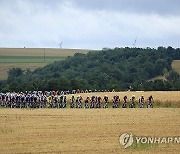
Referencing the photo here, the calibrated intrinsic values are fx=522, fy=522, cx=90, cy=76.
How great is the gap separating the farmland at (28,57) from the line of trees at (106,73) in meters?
5.84

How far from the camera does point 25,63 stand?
14212 centimetres

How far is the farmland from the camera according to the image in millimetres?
137000

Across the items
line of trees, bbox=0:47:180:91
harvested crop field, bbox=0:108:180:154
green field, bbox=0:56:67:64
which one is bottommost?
harvested crop field, bbox=0:108:180:154

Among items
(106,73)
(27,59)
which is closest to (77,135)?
(106,73)

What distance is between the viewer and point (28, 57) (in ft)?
508

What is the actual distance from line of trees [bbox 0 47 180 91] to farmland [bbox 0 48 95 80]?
230 inches

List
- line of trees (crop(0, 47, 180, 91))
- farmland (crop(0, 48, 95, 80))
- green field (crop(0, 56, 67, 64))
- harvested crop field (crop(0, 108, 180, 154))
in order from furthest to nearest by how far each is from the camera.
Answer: green field (crop(0, 56, 67, 64))
farmland (crop(0, 48, 95, 80))
line of trees (crop(0, 47, 180, 91))
harvested crop field (crop(0, 108, 180, 154))

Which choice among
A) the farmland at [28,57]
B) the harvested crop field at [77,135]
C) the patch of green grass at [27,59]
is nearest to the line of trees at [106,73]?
the farmland at [28,57]

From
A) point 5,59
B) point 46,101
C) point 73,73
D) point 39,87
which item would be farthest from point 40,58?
point 46,101

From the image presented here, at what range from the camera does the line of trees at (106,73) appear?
284 ft

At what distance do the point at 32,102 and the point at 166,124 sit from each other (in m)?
23.9

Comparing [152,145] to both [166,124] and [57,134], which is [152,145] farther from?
[166,124]

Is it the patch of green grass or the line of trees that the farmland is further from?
the line of trees


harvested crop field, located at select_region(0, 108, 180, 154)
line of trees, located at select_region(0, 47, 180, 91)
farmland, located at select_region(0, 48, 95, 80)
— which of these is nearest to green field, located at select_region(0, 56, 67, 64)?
farmland, located at select_region(0, 48, 95, 80)
